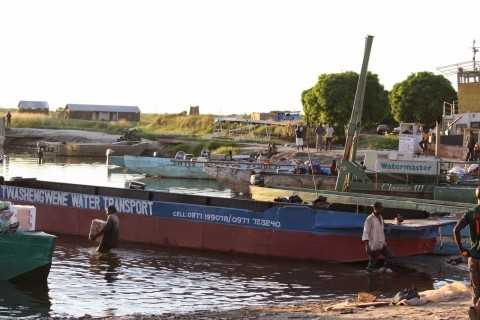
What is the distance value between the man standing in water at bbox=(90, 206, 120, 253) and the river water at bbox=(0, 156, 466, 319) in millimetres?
335

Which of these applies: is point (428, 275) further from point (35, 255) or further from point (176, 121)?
point (176, 121)

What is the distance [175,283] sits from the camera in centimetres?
1833

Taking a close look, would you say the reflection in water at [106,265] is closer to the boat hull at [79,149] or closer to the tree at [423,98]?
the boat hull at [79,149]

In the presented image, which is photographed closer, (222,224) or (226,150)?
(222,224)

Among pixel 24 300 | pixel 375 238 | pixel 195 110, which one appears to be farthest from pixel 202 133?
pixel 24 300

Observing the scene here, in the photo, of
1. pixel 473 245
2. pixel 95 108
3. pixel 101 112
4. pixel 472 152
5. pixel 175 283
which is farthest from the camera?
pixel 95 108

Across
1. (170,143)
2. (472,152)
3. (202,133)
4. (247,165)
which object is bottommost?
(247,165)

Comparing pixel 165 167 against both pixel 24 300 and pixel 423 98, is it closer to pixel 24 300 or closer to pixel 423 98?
pixel 423 98

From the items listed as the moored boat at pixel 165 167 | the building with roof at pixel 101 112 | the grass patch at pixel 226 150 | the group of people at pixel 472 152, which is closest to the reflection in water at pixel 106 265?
the group of people at pixel 472 152

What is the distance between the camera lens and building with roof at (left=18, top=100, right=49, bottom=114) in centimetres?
13662

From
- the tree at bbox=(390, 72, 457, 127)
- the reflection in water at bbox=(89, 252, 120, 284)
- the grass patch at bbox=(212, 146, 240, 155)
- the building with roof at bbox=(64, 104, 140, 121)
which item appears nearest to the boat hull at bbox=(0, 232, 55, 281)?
the reflection in water at bbox=(89, 252, 120, 284)

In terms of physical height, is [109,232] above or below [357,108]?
below

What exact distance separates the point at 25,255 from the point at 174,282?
348 cm

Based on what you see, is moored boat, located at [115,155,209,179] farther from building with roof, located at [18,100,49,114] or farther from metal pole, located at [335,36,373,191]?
building with roof, located at [18,100,49,114]
